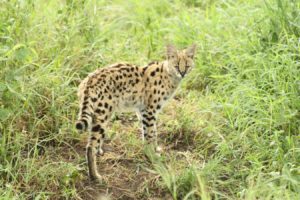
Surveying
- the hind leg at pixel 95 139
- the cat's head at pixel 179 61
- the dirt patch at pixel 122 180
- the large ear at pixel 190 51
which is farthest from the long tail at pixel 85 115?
the large ear at pixel 190 51

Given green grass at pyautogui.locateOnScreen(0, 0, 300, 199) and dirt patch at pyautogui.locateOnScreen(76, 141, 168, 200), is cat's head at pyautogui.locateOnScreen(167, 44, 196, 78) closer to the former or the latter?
green grass at pyautogui.locateOnScreen(0, 0, 300, 199)

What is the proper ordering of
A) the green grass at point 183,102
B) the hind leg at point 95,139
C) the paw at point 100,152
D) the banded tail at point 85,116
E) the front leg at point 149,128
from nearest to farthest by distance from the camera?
1. the banded tail at point 85,116
2. the green grass at point 183,102
3. the hind leg at point 95,139
4. the paw at point 100,152
5. the front leg at point 149,128

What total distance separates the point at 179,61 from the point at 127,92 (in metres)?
0.68

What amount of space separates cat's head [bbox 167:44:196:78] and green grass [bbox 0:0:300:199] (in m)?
0.53

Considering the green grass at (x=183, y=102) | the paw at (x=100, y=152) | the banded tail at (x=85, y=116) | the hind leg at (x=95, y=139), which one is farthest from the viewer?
the paw at (x=100, y=152)

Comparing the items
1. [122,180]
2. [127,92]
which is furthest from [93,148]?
[127,92]

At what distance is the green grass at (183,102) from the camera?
648 centimetres

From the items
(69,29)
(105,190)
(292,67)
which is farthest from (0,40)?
(292,67)

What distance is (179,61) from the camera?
290 inches

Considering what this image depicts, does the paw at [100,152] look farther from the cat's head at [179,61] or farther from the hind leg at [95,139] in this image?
the cat's head at [179,61]

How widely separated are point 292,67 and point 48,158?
2597 millimetres

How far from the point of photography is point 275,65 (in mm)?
7555

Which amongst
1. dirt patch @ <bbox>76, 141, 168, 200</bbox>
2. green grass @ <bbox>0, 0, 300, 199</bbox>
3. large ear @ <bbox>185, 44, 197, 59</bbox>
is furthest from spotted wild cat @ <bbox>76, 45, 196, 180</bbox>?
green grass @ <bbox>0, 0, 300, 199</bbox>

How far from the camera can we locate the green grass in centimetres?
648
